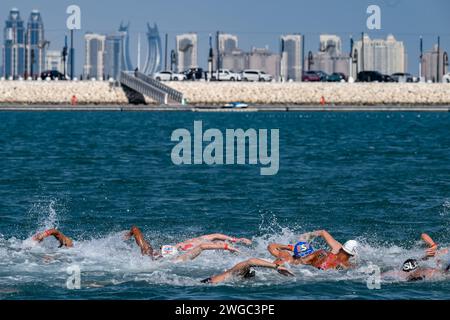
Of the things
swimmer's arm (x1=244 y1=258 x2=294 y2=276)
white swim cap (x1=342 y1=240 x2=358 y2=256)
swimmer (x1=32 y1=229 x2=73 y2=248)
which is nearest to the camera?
swimmer's arm (x1=244 y1=258 x2=294 y2=276)

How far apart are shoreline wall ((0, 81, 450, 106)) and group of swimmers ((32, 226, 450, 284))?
102m

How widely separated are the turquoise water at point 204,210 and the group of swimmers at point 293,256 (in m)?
0.22

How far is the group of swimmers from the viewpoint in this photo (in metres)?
20.7

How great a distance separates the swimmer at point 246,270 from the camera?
66.9 feet

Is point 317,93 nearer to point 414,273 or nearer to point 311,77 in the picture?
point 311,77

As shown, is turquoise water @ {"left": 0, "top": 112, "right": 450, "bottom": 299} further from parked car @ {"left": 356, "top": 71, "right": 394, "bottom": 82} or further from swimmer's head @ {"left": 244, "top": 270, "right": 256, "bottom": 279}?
parked car @ {"left": 356, "top": 71, "right": 394, "bottom": 82}

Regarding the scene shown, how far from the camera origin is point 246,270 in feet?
67.8

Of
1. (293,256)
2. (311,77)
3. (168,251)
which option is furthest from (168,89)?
(293,256)

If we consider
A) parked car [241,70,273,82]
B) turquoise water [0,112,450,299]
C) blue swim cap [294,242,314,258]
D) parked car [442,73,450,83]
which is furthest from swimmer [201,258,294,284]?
parked car [442,73,450,83]

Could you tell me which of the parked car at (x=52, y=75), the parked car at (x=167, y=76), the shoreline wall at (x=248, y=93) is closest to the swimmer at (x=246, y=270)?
the shoreline wall at (x=248, y=93)

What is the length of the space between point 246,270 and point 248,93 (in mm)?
114145

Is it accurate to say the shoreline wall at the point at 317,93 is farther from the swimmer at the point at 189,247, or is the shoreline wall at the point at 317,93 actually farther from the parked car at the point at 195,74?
the swimmer at the point at 189,247

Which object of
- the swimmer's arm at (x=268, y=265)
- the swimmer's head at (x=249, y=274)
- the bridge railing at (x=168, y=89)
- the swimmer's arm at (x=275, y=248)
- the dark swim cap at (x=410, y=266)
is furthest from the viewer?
the bridge railing at (x=168, y=89)
